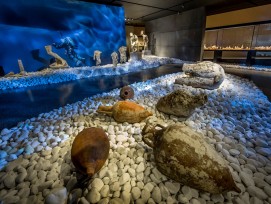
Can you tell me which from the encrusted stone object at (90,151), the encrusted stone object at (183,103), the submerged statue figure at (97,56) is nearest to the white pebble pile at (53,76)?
the submerged statue figure at (97,56)

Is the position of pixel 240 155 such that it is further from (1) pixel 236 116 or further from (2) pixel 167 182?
(1) pixel 236 116

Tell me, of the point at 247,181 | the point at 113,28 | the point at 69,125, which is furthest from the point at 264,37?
the point at 69,125

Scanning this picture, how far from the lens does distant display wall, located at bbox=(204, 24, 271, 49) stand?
6473mm

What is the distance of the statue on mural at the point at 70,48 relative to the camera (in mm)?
6148

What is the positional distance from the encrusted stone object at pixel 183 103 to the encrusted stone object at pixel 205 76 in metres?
1.53

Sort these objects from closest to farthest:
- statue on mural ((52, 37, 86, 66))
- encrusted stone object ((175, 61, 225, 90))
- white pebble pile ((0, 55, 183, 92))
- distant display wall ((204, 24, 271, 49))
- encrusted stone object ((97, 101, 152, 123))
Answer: encrusted stone object ((97, 101, 152, 123))
encrusted stone object ((175, 61, 225, 90))
white pebble pile ((0, 55, 183, 92))
statue on mural ((52, 37, 86, 66))
distant display wall ((204, 24, 271, 49))

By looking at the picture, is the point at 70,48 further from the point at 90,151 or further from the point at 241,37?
the point at 241,37

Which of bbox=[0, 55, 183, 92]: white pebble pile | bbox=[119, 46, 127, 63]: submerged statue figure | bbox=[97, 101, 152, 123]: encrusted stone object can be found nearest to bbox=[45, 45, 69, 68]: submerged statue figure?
bbox=[0, 55, 183, 92]: white pebble pile

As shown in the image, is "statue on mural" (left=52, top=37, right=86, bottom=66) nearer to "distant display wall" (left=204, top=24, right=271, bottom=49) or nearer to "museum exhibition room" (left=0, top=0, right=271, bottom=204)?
"museum exhibition room" (left=0, top=0, right=271, bottom=204)

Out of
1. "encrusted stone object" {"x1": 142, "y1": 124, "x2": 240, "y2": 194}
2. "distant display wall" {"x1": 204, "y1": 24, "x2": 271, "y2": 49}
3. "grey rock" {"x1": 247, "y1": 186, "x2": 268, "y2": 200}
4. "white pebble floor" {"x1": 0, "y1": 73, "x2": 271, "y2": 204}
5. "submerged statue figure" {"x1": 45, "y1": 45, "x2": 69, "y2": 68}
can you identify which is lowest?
"grey rock" {"x1": 247, "y1": 186, "x2": 268, "y2": 200}

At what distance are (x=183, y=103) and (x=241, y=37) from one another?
8.14 metres

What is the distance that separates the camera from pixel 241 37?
7.44 m

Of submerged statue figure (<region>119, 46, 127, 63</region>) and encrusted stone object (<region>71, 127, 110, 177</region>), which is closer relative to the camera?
encrusted stone object (<region>71, 127, 110, 177</region>)

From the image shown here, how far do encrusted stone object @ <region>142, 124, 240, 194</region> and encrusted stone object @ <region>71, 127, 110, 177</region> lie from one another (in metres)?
0.42
